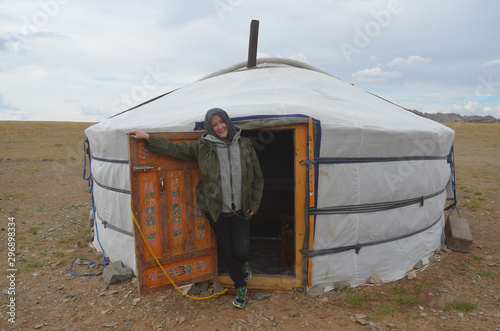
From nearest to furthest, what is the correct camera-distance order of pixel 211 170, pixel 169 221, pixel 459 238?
pixel 211 170 < pixel 169 221 < pixel 459 238

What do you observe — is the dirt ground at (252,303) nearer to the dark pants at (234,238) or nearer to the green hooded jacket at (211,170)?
the dark pants at (234,238)

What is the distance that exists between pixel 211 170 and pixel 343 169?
113 cm

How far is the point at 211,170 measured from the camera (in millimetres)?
2328

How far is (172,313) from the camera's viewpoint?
2.51m

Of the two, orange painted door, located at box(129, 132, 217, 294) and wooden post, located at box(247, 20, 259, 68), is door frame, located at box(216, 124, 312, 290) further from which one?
wooden post, located at box(247, 20, 259, 68)

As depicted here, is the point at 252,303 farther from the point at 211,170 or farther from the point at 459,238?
the point at 459,238

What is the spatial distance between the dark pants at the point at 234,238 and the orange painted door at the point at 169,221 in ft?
0.92

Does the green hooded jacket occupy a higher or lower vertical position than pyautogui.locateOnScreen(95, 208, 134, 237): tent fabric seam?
higher

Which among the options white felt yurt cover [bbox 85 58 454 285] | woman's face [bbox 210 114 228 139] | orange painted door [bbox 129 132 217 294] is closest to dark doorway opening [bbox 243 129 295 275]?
white felt yurt cover [bbox 85 58 454 285]

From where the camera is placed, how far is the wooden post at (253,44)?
4.11m

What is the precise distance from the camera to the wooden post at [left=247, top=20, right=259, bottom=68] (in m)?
4.11

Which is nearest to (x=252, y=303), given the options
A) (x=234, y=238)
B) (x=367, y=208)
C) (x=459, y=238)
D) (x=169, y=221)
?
(x=234, y=238)

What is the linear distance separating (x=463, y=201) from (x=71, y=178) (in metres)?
9.08

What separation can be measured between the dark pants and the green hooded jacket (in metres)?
0.10
